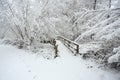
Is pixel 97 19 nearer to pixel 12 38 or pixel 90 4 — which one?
pixel 12 38

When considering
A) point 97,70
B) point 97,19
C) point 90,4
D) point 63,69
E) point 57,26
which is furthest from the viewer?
point 90,4

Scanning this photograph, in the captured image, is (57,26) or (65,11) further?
(65,11)

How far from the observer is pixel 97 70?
5395 millimetres

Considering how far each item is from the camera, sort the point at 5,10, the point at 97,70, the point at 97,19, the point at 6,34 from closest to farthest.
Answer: the point at 97,19, the point at 97,70, the point at 5,10, the point at 6,34

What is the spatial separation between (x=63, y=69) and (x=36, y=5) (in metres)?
6.17

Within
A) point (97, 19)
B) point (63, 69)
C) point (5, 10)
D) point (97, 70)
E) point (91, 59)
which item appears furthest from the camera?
point (5, 10)

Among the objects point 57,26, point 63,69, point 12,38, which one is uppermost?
point 57,26

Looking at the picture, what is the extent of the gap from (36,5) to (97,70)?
7110 mm

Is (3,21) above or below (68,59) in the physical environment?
above

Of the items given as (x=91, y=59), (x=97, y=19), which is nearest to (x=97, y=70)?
(x=91, y=59)

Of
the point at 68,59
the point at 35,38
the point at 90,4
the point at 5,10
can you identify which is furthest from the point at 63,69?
the point at 90,4

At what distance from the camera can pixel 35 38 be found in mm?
9812

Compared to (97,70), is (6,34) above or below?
above

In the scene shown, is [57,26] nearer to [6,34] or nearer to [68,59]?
[6,34]
